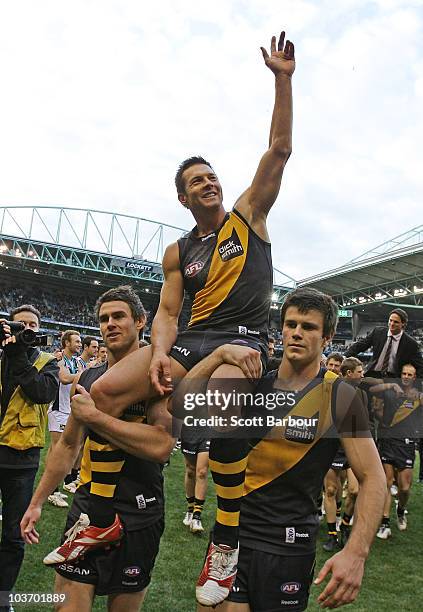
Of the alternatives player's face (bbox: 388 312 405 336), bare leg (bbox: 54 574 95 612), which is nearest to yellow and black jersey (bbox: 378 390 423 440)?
player's face (bbox: 388 312 405 336)

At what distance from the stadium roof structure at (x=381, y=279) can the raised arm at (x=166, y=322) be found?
30098mm

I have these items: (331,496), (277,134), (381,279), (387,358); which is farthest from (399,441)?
(381,279)

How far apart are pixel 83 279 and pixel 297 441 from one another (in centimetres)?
4831

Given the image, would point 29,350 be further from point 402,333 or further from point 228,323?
point 402,333

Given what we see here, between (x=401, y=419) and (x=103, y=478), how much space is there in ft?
21.0

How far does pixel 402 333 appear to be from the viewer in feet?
20.7

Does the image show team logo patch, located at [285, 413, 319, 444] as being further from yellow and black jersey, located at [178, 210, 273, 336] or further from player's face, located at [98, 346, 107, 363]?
player's face, located at [98, 346, 107, 363]

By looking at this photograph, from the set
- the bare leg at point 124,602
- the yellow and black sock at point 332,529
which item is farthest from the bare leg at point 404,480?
the bare leg at point 124,602

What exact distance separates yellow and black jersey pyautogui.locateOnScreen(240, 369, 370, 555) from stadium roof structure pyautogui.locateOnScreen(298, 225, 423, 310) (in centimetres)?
3029

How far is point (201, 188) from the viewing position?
3.29 metres

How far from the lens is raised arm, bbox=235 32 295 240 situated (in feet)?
9.71

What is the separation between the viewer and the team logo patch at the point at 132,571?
10.1ft

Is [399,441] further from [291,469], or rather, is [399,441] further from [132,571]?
[132,571]

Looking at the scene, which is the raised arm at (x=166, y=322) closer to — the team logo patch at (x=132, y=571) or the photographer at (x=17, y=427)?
the team logo patch at (x=132, y=571)
